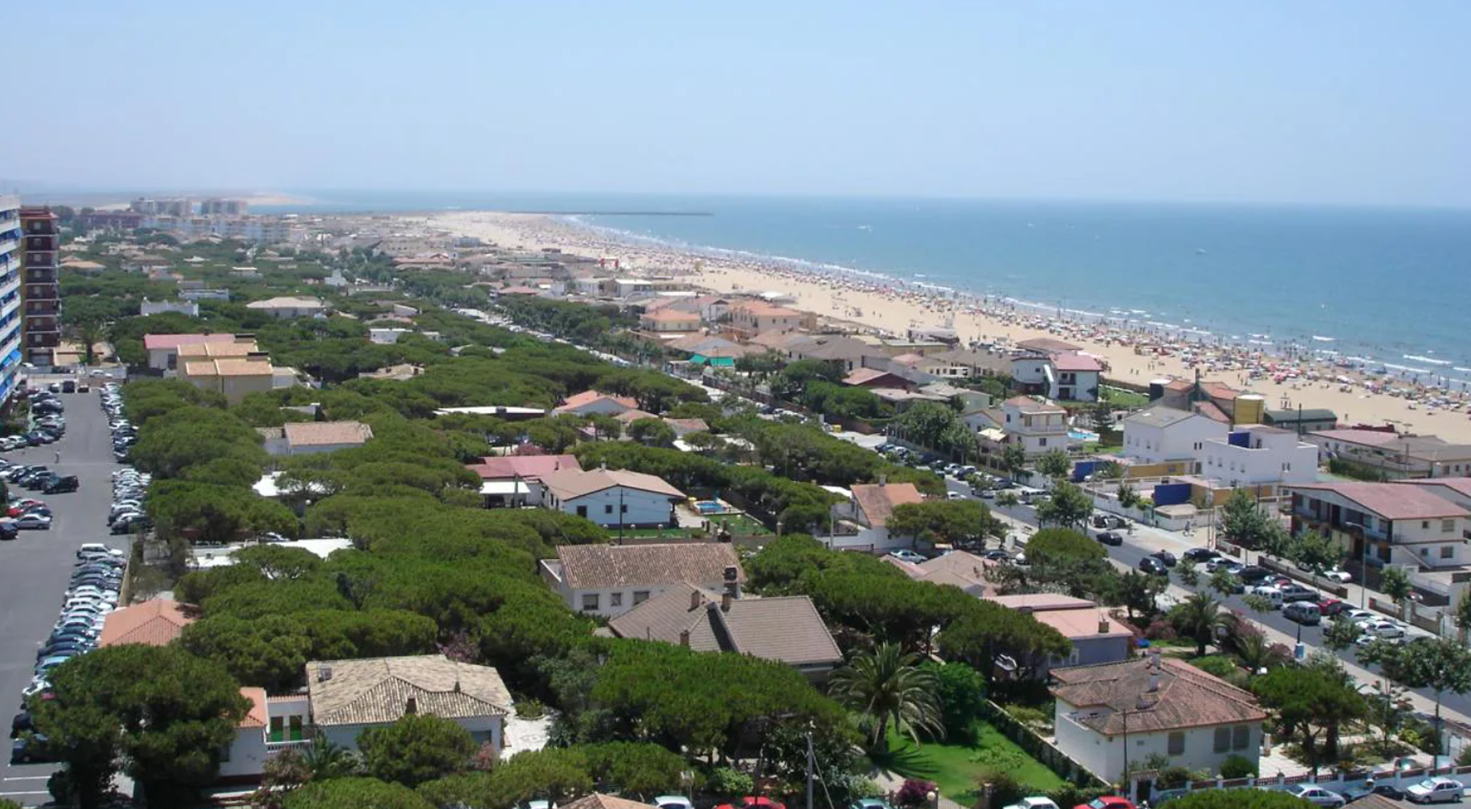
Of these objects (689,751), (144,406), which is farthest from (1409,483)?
(144,406)

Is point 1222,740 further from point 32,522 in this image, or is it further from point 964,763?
point 32,522

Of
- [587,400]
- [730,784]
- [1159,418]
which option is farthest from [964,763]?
[587,400]

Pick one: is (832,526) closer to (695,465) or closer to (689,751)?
(695,465)

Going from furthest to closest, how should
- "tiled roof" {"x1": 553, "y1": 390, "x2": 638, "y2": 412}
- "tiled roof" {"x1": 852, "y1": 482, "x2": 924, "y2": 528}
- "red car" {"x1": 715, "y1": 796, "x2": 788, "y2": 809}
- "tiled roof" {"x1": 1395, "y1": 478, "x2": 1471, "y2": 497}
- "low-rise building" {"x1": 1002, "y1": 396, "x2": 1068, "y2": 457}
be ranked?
"tiled roof" {"x1": 553, "y1": 390, "x2": 638, "y2": 412}, "low-rise building" {"x1": 1002, "y1": 396, "x2": 1068, "y2": 457}, "tiled roof" {"x1": 1395, "y1": 478, "x2": 1471, "y2": 497}, "tiled roof" {"x1": 852, "y1": 482, "x2": 924, "y2": 528}, "red car" {"x1": 715, "y1": 796, "x2": 788, "y2": 809}

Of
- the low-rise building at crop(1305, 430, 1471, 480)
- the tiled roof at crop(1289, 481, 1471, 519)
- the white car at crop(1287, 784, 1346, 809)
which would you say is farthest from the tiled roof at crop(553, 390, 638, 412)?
the white car at crop(1287, 784, 1346, 809)

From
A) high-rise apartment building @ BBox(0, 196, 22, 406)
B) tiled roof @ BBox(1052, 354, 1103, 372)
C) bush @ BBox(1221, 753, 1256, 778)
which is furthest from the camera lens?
tiled roof @ BBox(1052, 354, 1103, 372)

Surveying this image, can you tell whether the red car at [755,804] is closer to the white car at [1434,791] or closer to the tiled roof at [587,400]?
the white car at [1434,791]

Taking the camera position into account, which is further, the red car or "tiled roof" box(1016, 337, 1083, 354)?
"tiled roof" box(1016, 337, 1083, 354)

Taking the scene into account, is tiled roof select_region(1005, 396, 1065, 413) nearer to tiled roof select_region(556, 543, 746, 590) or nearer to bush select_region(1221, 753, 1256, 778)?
tiled roof select_region(556, 543, 746, 590)
